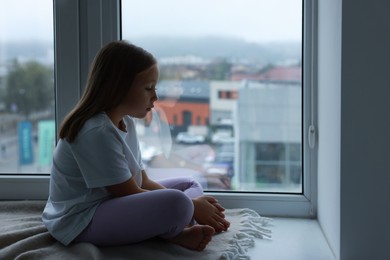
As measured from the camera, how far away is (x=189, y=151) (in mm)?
1751

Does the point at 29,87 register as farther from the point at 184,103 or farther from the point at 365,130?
the point at 365,130

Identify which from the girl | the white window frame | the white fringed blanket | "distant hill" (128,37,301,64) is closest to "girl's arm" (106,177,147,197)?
the girl

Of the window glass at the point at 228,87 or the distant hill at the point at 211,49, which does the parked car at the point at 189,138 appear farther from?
the distant hill at the point at 211,49

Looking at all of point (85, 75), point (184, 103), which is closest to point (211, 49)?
point (184, 103)

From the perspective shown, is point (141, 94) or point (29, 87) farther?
point (29, 87)

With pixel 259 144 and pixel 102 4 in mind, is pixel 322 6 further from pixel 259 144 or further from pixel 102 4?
pixel 102 4

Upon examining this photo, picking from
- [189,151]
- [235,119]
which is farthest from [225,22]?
[189,151]

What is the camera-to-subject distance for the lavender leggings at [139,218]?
1260mm

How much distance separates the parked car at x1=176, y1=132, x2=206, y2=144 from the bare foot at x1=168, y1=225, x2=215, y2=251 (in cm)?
47

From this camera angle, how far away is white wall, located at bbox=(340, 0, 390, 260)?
3.96 feet

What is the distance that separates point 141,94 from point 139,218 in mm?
297

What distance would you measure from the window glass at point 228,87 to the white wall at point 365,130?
47 centimetres

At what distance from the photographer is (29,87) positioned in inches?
70.4

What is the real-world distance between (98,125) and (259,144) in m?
0.58
